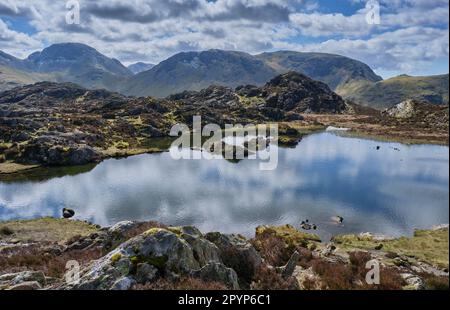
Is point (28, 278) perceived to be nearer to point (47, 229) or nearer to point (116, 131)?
point (47, 229)

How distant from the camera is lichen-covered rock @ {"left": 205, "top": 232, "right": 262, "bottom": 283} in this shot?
18.9 m

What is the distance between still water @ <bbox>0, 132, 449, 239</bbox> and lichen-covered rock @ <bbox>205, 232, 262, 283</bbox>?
24.0m

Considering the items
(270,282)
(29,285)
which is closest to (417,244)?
(270,282)

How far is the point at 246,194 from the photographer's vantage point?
62.2 m

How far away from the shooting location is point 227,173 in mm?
79688

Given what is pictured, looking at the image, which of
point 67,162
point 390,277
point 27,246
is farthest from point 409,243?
point 67,162

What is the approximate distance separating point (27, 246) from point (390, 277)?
99.1ft

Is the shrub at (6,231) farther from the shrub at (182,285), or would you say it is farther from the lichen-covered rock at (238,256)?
the shrub at (182,285)

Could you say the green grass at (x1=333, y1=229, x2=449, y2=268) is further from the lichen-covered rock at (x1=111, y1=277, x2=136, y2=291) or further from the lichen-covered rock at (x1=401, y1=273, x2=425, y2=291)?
the lichen-covered rock at (x1=111, y1=277, x2=136, y2=291)

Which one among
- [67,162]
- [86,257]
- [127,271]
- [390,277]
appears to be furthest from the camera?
[67,162]

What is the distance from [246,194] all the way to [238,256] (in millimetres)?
42567

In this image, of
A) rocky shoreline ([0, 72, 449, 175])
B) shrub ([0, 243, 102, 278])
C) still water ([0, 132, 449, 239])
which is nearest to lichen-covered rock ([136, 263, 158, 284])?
shrub ([0, 243, 102, 278])
